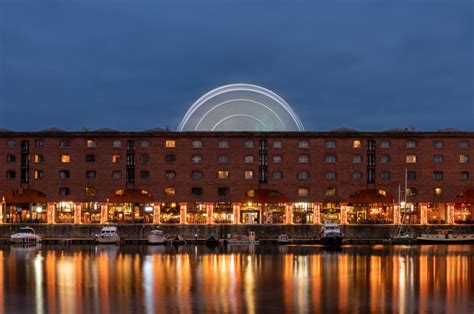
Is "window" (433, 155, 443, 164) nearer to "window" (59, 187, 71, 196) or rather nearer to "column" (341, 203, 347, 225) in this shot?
"column" (341, 203, 347, 225)

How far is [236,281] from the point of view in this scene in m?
57.0

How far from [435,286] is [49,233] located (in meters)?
74.5

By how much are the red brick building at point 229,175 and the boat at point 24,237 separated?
23.2 feet

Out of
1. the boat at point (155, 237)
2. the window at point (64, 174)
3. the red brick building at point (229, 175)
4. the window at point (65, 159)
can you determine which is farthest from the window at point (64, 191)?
the boat at point (155, 237)

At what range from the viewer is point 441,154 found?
118 meters

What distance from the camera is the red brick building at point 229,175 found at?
11712 centimetres

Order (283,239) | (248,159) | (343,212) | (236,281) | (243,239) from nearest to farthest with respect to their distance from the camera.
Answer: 1. (236,281)
2. (283,239)
3. (243,239)
4. (343,212)
5. (248,159)

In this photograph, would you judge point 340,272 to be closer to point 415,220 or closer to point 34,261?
point 34,261

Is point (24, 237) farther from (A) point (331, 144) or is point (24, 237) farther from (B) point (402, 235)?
(B) point (402, 235)

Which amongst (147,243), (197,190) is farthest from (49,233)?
(197,190)

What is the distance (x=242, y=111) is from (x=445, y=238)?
37821 millimetres

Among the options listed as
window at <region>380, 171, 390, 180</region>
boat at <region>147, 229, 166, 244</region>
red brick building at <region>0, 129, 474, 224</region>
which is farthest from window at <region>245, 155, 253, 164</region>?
window at <region>380, 171, 390, 180</region>

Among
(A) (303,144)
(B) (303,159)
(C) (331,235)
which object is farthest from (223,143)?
(C) (331,235)

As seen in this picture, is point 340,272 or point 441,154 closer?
point 340,272
